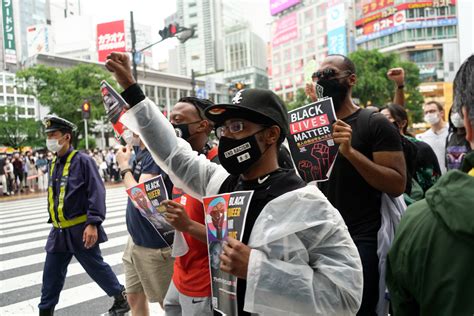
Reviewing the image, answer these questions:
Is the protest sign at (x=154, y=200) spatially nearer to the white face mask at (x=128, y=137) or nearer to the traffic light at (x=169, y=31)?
the white face mask at (x=128, y=137)

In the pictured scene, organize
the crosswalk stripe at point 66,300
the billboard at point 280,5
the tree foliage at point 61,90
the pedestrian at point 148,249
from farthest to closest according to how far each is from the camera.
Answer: the billboard at point 280,5 → the tree foliage at point 61,90 → the crosswalk stripe at point 66,300 → the pedestrian at point 148,249

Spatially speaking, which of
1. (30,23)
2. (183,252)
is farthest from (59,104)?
(30,23)

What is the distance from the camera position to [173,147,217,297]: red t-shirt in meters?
2.39

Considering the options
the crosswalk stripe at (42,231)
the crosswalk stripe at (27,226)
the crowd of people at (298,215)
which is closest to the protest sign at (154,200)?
the crowd of people at (298,215)

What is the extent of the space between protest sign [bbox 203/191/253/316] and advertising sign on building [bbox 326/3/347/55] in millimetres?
75252

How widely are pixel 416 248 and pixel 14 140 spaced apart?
44135 millimetres

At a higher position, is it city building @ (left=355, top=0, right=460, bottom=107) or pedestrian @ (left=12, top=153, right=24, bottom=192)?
city building @ (left=355, top=0, right=460, bottom=107)

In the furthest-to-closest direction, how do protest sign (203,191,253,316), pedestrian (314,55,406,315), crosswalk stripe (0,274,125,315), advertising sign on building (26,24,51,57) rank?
advertising sign on building (26,24,51,57)
crosswalk stripe (0,274,125,315)
pedestrian (314,55,406,315)
protest sign (203,191,253,316)

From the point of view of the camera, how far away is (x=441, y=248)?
111cm

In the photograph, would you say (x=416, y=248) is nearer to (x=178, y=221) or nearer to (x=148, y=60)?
(x=178, y=221)

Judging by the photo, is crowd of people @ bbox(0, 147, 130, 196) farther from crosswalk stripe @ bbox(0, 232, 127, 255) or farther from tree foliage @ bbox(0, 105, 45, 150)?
tree foliage @ bbox(0, 105, 45, 150)

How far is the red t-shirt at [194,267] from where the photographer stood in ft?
7.86

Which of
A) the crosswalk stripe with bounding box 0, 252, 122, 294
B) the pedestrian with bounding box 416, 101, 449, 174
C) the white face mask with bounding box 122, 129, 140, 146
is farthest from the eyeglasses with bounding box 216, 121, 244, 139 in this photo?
the crosswalk stripe with bounding box 0, 252, 122, 294

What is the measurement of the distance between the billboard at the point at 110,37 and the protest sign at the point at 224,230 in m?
69.2
